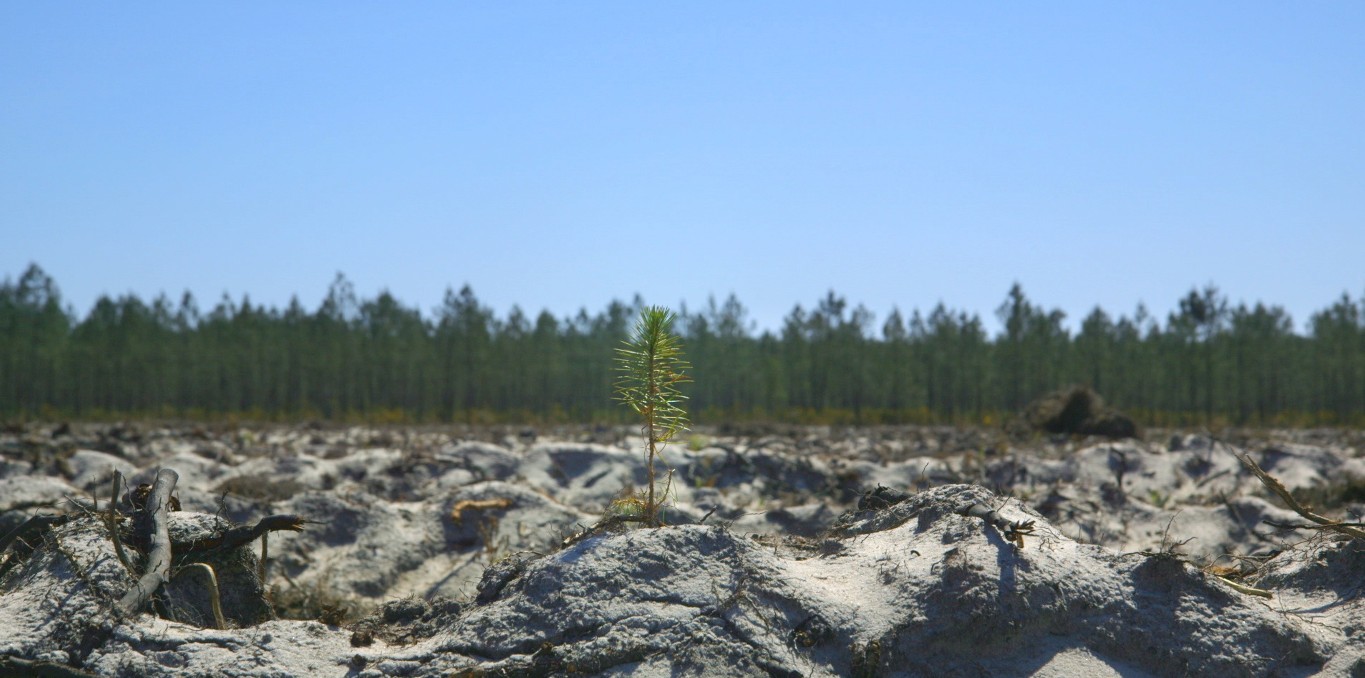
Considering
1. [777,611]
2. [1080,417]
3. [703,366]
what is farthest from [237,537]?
→ [703,366]

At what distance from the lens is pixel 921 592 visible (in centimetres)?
304

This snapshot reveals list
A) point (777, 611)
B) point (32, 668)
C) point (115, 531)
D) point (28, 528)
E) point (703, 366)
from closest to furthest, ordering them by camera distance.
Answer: point (32, 668), point (777, 611), point (115, 531), point (28, 528), point (703, 366)

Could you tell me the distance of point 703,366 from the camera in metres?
64.8

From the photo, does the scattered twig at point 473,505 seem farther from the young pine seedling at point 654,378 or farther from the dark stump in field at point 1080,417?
the dark stump in field at point 1080,417

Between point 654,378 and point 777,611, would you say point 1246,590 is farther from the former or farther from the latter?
point 654,378

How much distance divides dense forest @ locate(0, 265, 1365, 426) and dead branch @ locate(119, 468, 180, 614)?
52.9m

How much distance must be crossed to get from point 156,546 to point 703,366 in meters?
61.6

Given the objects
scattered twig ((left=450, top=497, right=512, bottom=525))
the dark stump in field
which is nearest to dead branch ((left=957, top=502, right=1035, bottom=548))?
scattered twig ((left=450, top=497, right=512, bottom=525))

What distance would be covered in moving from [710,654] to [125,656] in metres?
1.75

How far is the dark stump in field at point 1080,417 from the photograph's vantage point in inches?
759

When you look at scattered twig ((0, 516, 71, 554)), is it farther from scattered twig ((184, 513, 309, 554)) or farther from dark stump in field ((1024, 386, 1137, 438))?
dark stump in field ((1024, 386, 1137, 438))

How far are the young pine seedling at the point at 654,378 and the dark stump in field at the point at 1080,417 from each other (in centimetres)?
1761

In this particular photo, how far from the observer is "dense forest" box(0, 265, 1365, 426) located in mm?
59969

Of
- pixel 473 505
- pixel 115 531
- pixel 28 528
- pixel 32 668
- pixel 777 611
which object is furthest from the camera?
pixel 473 505
